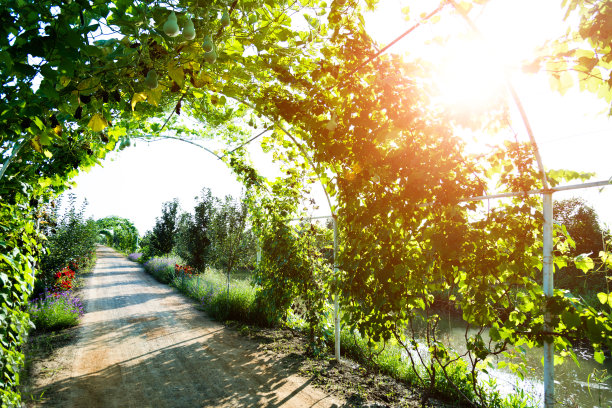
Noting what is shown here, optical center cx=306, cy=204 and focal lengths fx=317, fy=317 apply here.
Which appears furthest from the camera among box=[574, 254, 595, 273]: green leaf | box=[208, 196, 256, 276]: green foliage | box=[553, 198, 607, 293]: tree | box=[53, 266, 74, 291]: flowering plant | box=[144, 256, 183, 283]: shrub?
box=[144, 256, 183, 283]: shrub

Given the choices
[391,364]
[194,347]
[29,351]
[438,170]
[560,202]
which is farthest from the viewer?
[560,202]

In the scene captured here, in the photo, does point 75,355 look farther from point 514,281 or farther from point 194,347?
point 514,281

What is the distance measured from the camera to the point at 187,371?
4.09m

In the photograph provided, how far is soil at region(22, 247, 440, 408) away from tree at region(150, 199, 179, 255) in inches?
409

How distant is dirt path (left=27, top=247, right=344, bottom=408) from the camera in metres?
3.39

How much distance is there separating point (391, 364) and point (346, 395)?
3.20ft

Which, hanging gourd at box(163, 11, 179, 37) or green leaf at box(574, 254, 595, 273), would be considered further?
green leaf at box(574, 254, 595, 273)

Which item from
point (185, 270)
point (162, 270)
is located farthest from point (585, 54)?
point (162, 270)

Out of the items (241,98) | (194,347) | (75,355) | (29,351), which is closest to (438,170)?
(241,98)

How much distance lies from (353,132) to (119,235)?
4481cm

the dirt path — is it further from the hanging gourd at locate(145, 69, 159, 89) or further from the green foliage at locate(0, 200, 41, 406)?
the hanging gourd at locate(145, 69, 159, 89)

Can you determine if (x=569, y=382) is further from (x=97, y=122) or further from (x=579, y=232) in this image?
(x=97, y=122)

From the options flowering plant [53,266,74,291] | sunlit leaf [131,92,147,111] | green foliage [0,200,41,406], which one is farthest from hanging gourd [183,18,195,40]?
flowering plant [53,266,74,291]

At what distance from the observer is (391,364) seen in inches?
168
